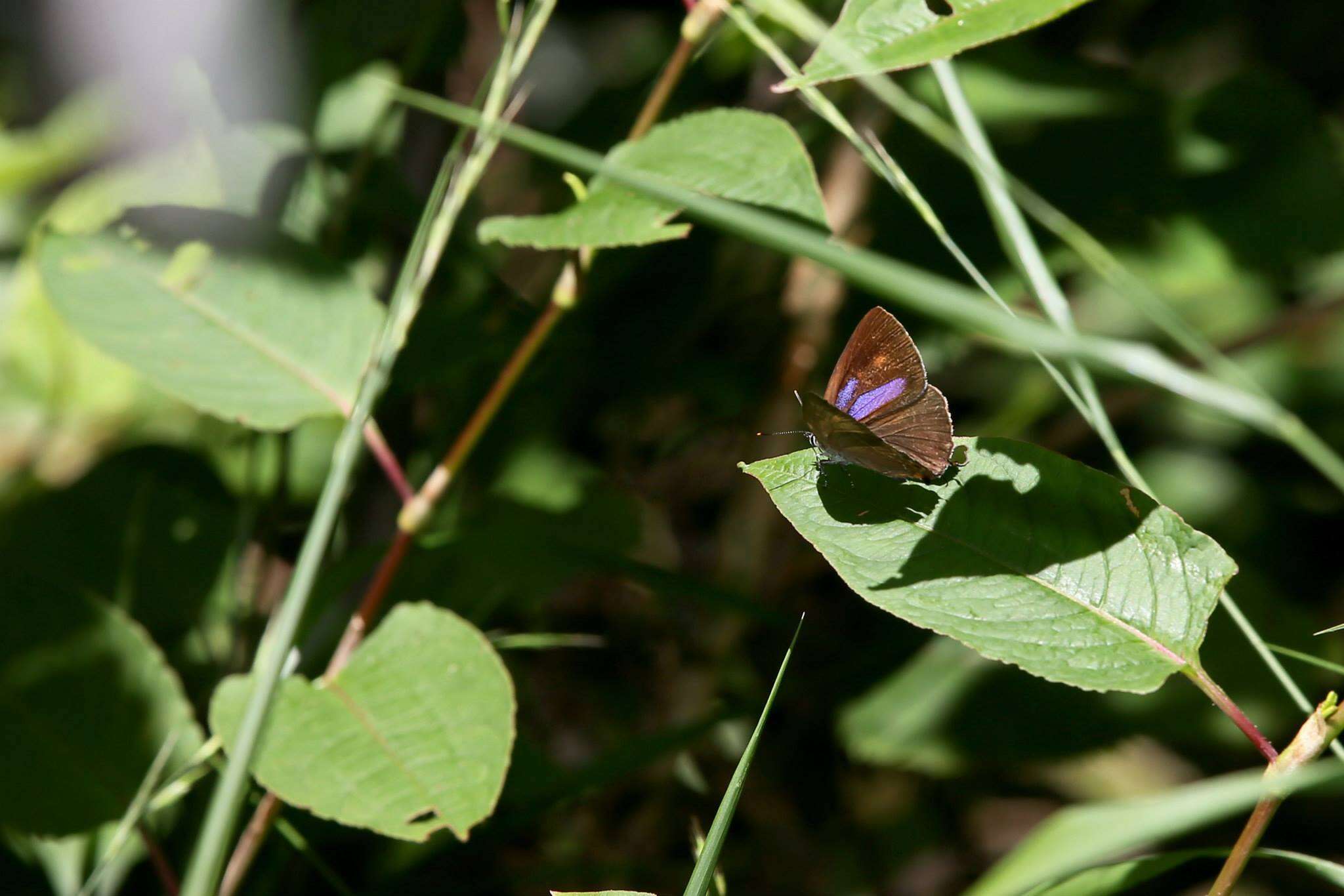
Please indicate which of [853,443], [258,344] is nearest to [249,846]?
[258,344]

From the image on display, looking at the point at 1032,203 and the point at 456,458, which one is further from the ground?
the point at 1032,203

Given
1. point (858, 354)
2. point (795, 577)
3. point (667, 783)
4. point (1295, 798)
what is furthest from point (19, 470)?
point (1295, 798)

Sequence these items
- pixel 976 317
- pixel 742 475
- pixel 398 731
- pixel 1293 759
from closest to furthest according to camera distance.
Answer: pixel 976 317 < pixel 1293 759 < pixel 398 731 < pixel 742 475

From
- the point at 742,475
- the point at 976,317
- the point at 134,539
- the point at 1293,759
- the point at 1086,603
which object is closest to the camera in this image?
the point at 976,317

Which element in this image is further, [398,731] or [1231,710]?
[398,731]

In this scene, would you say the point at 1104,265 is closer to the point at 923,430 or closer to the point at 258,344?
the point at 923,430

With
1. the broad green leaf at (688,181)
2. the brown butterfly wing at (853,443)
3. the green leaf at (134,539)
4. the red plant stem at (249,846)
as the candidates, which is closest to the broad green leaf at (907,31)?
the broad green leaf at (688,181)
